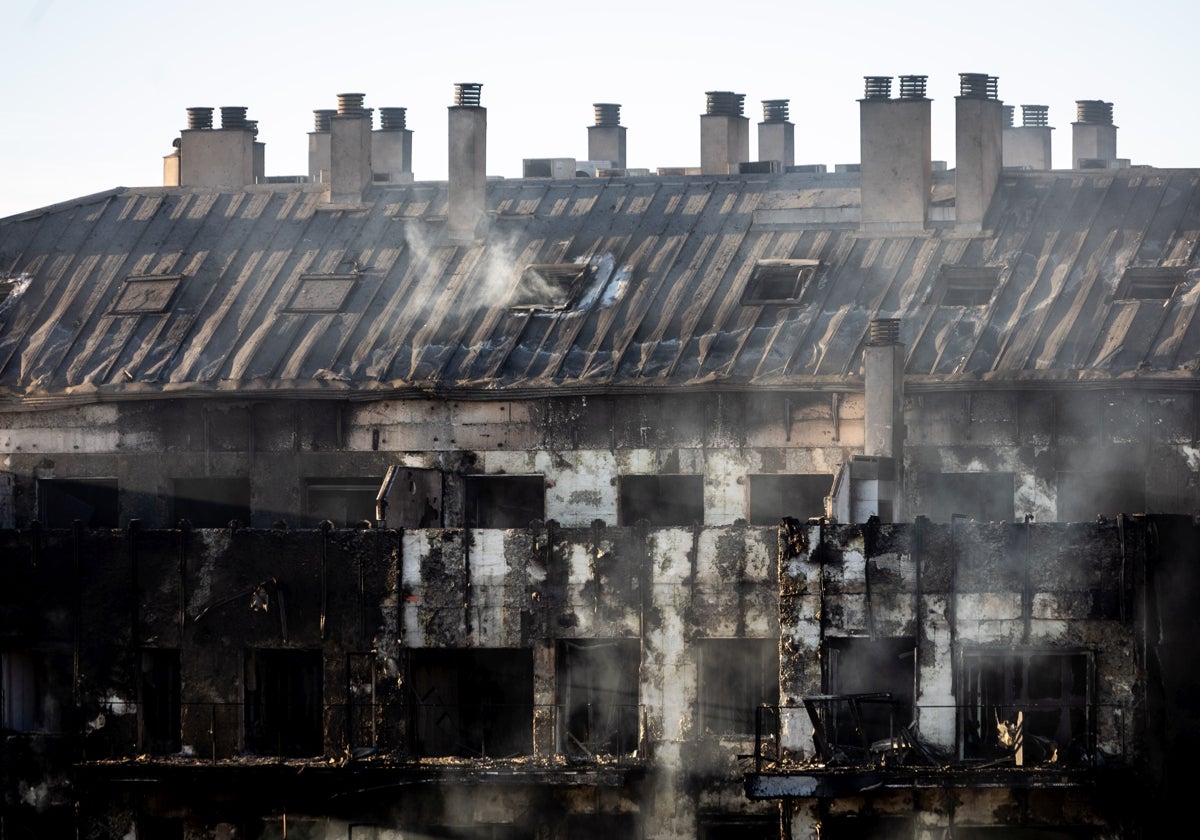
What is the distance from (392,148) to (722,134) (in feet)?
29.2

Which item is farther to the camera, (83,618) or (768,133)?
(768,133)

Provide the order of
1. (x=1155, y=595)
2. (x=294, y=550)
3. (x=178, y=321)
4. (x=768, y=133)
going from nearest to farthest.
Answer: (x=1155, y=595)
(x=294, y=550)
(x=178, y=321)
(x=768, y=133)

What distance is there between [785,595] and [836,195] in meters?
10.9

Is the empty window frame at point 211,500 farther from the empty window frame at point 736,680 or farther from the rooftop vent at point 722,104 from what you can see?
the rooftop vent at point 722,104

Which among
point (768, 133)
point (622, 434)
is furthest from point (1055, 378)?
point (768, 133)

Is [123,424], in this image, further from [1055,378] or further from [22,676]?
[1055,378]

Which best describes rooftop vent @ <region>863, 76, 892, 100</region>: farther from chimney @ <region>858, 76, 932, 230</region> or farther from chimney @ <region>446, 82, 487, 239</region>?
chimney @ <region>446, 82, 487, 239</region>

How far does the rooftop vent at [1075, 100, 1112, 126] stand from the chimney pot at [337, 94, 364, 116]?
1881 cm

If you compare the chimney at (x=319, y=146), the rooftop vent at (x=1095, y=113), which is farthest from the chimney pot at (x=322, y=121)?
the rooftop vent at (x=1095, y=113)

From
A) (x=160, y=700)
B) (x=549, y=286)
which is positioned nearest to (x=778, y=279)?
(x=549, y=286)

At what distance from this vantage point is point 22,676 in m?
33.8

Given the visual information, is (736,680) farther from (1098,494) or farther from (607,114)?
(607,114)

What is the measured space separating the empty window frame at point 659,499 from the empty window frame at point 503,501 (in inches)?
53.9

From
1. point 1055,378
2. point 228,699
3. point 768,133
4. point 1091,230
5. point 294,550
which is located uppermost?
point 768,133
